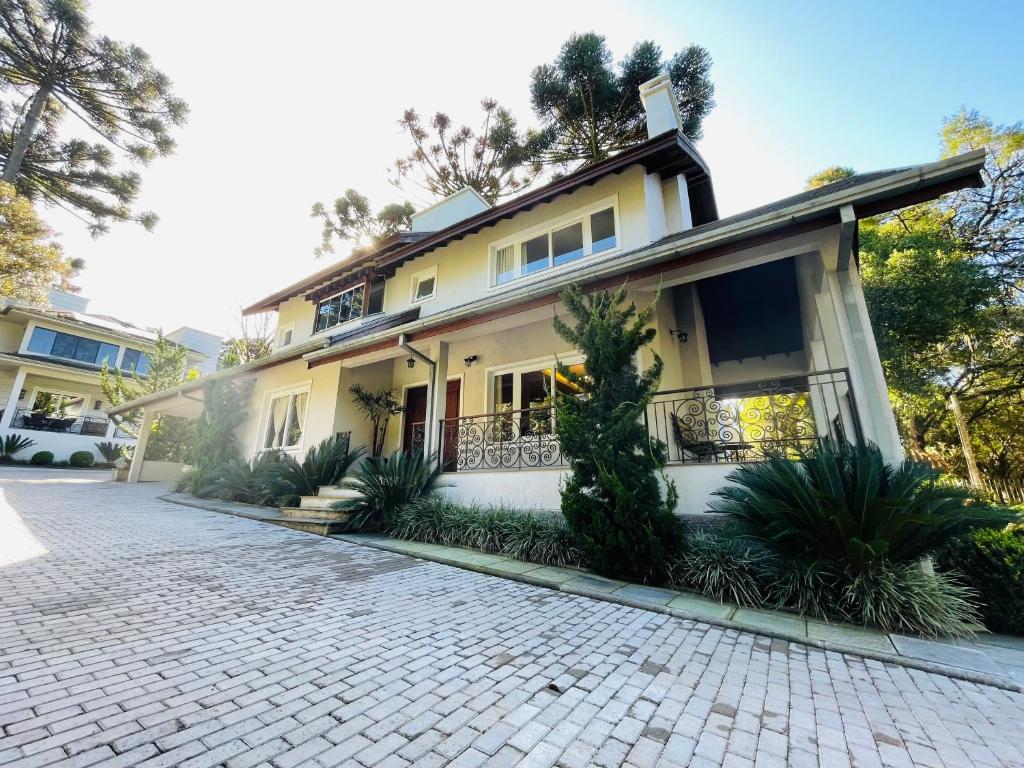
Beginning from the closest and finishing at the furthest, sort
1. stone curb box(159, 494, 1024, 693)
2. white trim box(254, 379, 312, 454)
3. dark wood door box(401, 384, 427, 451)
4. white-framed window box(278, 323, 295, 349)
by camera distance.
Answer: stone curb box(159, 494, 1024, 693) → dark wood door box(401, 384, 427, 451) → white trim box(254, 379, 312, 454) → white-framed window box(278, 323, 295, 349)

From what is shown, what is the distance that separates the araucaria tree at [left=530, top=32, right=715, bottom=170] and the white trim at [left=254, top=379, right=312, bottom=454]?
1337 cm

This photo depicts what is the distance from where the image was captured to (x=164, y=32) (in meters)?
9.91

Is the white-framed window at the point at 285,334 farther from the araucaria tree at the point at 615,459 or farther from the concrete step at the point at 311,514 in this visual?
the araucaria tree at the point at 615,459

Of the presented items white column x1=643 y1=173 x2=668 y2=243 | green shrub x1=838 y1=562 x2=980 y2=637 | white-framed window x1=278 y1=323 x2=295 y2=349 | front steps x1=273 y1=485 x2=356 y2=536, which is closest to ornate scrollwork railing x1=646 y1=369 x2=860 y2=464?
green shrub x1=838 y1=562 x2=980 y2=637

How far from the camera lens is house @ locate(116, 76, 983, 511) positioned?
4629mm

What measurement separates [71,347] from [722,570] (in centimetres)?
3071

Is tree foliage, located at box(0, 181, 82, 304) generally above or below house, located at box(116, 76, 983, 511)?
above

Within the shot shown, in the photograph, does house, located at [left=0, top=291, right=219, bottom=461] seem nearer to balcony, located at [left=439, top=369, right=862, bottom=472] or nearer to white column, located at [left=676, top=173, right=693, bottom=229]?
balcony, located at [left=439, top=369, right=862, bottom=472]

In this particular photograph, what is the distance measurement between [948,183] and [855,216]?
2.23ft

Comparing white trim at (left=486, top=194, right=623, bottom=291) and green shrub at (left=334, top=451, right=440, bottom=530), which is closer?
green shrub at (left=334, top=451, right=440, bottom=530)

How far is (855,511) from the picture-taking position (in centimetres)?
343

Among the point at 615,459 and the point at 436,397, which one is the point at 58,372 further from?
the point at 615,459

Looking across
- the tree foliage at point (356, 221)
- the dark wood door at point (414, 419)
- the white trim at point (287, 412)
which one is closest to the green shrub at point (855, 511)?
the dark wood door at point (414, 419)

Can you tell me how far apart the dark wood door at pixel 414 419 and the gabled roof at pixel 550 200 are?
367cm
